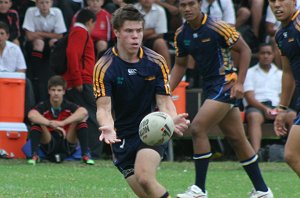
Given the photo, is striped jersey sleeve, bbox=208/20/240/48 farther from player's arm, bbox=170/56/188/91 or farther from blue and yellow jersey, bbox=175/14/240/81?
player's arm, bbox=170/56/188/91

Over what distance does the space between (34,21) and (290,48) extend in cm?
771

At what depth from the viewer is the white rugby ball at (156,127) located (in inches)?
292

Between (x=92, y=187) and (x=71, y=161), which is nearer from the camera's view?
(x=92, y=187)

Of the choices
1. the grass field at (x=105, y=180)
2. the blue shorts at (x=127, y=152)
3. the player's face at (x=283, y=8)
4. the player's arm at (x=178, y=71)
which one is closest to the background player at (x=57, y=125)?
the grass field at (x=105, y=180)

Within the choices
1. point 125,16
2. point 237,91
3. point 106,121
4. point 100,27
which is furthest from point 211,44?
point 100,27

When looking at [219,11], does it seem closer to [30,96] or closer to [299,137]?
[30,96]

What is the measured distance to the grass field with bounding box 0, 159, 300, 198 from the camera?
10.5 metres

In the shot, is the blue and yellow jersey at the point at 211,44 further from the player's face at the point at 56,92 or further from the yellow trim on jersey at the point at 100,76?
the player's face at the point at 56,92

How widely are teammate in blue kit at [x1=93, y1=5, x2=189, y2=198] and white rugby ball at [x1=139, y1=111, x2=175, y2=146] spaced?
0.44 meters

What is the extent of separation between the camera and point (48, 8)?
15.8 m

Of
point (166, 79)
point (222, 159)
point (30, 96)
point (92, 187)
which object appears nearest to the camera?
point (166, 79)

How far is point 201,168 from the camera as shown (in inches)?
412

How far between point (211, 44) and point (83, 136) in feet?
13.9

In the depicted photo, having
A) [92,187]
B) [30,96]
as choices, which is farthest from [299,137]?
[30,96]
